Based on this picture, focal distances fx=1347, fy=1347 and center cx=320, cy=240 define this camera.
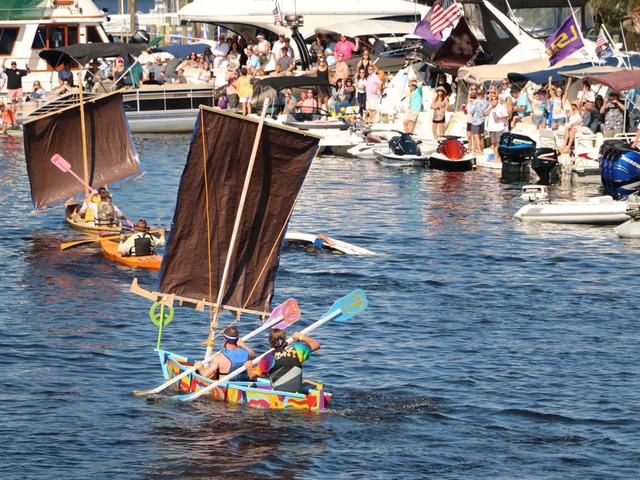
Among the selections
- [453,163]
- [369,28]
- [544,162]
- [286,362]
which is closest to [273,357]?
[286,362]

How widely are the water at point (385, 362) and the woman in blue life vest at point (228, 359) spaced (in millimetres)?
638

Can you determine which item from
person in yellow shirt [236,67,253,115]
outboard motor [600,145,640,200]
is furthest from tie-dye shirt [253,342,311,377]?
person in yellow shirt [236,67,253,115]

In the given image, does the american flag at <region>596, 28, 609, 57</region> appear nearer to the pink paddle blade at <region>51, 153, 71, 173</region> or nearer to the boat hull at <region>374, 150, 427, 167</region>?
the boat hull at <region>374, 150, 427, 167</region>

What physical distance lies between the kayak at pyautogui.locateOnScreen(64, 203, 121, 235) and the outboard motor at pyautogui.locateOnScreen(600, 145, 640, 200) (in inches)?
605

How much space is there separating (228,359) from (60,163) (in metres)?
19.0

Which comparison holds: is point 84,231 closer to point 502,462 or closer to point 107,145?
point 107,145

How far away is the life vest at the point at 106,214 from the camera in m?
40.0

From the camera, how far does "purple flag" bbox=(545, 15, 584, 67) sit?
5069cm

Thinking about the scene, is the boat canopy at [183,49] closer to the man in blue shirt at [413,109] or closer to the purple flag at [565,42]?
the man in blue shirt at [413,109]

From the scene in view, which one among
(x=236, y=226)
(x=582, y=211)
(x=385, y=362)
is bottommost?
(x=385, y=362)

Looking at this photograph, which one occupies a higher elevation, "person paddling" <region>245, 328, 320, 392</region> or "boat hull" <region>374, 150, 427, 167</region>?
"boat hull" <region>374, 150, 427, 167</region>

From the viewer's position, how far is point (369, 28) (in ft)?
224

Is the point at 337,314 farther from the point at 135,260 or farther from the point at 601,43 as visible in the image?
the point at 601,43

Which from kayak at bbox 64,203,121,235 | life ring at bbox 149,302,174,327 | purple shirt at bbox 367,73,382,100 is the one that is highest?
purple shirt at bbox 367,73,382,100
